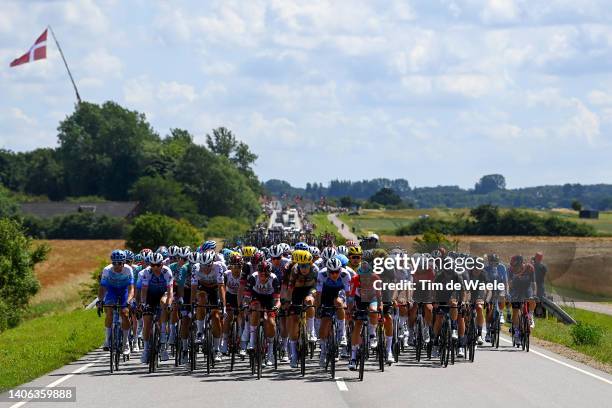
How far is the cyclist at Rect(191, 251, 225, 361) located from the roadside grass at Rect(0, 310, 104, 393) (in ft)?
8.95

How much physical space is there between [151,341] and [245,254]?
226cm

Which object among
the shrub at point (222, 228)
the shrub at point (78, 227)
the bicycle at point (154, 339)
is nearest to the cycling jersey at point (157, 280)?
the bicycle at point (154, 339)

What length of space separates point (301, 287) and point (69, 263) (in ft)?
222

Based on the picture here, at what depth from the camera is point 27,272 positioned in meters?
48.7

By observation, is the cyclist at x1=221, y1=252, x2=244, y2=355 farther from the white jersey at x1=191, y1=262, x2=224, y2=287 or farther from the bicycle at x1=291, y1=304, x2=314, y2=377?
the bicycle at x1=291, y1=304, x2=314, y2=377

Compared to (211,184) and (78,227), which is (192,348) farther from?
(211,184)

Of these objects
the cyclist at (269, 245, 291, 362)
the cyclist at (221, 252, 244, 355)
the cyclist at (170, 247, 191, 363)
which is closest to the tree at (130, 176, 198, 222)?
the cyclist at (170, 247, 191, 363)

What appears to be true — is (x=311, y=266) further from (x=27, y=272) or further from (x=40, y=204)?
(x=40, y=204)

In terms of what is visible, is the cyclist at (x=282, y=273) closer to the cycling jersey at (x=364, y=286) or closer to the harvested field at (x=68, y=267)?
the cycling jersey at (x=364, y=286)

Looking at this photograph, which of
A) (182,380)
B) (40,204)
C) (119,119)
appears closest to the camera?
(182,380)

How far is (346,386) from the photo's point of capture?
53.7 ft

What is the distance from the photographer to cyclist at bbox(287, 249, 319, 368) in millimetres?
17766

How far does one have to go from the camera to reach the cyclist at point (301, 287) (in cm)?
1777

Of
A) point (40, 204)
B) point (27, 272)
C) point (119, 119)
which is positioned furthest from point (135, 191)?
point (27, 272)
